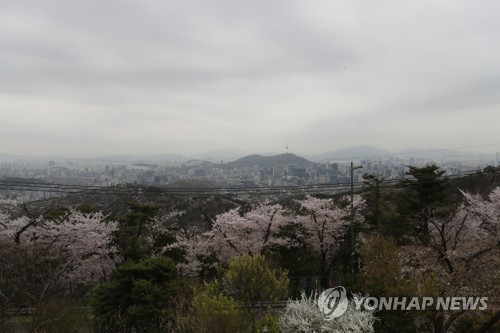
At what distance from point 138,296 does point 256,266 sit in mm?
5850

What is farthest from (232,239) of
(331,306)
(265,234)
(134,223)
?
(331,306)

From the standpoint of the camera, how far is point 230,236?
71.3 ft

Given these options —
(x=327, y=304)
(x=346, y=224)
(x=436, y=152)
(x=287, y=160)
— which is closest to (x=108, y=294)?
(x=327, y=304)

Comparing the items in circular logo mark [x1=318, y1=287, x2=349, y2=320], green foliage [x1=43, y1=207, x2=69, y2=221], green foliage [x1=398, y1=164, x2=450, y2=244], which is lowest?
circular logo mark [x1=318, y1=287, x2=349, y2=320]

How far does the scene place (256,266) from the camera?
9.99 m

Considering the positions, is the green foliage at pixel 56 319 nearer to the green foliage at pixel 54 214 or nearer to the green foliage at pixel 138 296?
the green foliage at pixel 138 296

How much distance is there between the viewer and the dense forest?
9.77m

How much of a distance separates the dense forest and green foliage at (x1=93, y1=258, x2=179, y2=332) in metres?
0.04

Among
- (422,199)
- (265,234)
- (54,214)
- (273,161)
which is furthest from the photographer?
(273,161)

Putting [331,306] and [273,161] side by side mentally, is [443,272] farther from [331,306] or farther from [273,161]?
[273,161]

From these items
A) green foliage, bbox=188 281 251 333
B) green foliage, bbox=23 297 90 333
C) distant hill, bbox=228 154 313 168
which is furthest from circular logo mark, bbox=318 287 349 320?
distant hill, bbox=228 154 313 168

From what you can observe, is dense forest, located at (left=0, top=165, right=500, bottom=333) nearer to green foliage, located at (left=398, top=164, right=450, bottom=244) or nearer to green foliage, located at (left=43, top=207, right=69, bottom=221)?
green foliage, located at (left=398, top=164, right=450, bottom=244)

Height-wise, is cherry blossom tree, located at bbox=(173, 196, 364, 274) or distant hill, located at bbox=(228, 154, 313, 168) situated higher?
distant hill, located at bbox=(228, 154, 313, 168)

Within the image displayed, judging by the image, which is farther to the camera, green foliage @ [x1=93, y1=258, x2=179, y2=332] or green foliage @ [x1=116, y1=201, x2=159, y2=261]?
green foliage @ [x1=116, y1=201, x2=159, y2=261]
